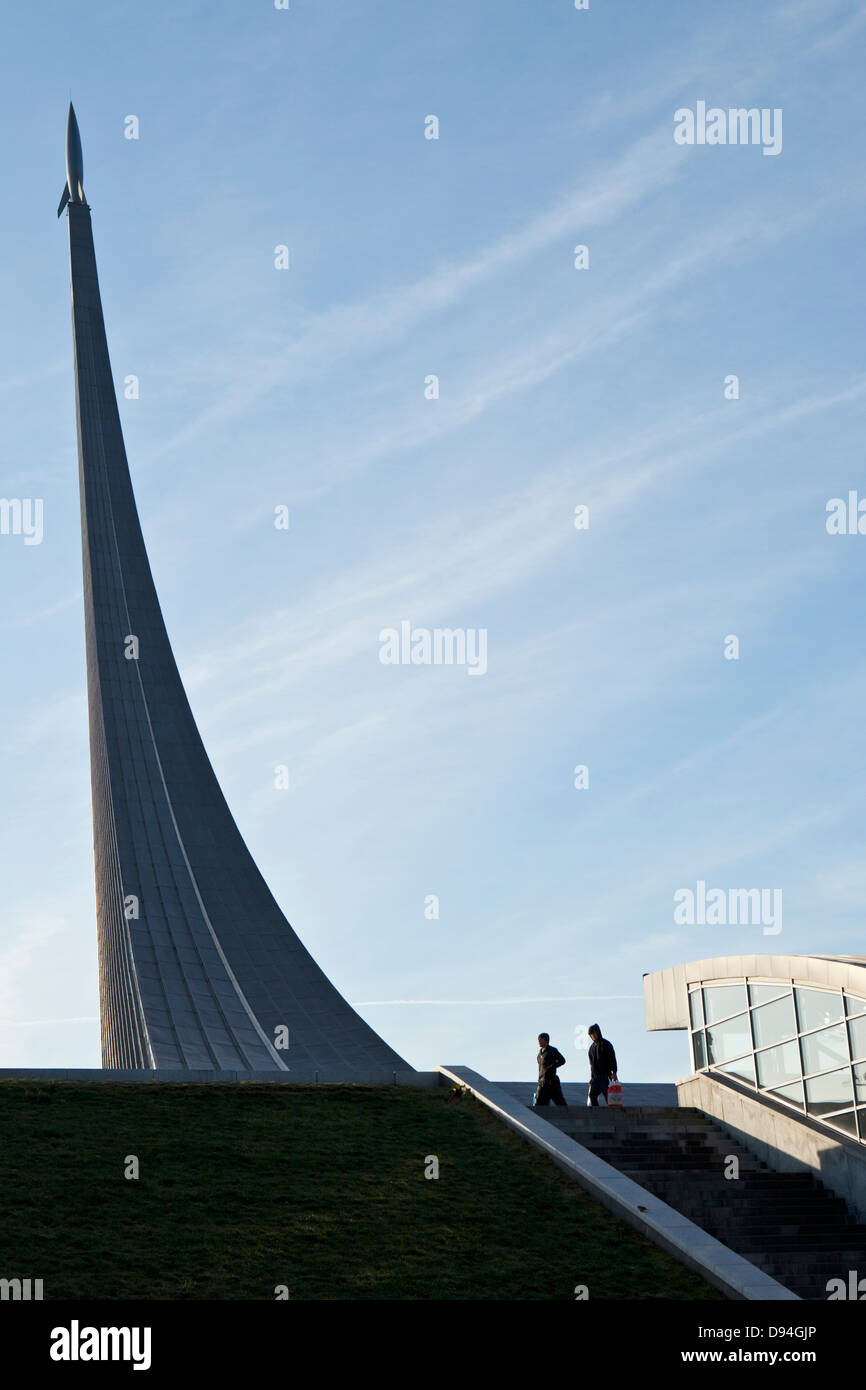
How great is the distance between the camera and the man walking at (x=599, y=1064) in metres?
13.7

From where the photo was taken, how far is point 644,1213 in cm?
985

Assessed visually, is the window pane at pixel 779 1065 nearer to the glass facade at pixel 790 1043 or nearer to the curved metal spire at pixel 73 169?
the glass facade at pixel 790 1043

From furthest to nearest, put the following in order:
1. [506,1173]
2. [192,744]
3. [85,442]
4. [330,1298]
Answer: [85,442] < [192,744] < [506,1173] < [330,1298]

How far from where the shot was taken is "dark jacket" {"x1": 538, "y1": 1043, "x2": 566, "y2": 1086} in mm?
13484

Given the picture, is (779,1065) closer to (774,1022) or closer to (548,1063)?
(774,1022)

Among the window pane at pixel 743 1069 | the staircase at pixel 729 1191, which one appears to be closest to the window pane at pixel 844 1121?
the staircase at pixel 729 1191

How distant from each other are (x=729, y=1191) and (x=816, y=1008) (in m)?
1.81

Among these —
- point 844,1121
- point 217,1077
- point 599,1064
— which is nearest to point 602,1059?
point 599,1064

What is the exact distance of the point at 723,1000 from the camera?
14.1m
